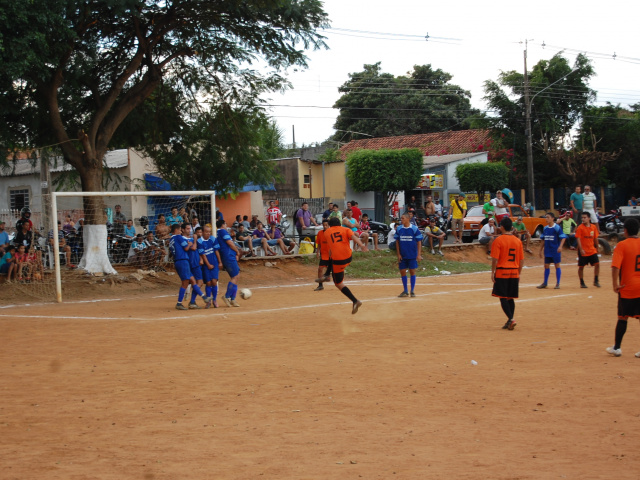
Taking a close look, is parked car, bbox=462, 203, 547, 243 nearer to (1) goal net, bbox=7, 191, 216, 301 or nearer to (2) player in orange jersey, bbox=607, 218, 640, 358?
(1) goal net, bbox=7, 191, 216, 301

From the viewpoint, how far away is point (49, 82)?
19.2 metres

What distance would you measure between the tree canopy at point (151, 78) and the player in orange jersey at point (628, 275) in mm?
13115

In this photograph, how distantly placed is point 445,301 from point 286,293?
4810 mm

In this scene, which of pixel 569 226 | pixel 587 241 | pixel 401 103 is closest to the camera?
pixel 587 241

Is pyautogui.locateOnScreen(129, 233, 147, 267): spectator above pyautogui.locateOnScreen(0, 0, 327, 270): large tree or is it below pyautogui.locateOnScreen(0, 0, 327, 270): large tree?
below

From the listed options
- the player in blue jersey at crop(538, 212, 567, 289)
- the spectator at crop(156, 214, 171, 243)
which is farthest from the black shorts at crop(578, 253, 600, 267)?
the spectator at crop(156, 214, 171, 243)

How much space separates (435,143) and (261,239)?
33.6 meters

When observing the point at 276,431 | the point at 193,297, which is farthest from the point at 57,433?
the point at 193,297

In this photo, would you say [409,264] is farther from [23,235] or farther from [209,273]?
[23,235]

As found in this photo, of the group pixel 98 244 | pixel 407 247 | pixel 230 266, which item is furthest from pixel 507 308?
pixel 98 244

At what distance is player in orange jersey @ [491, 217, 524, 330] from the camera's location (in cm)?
1137

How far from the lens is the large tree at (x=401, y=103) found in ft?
189

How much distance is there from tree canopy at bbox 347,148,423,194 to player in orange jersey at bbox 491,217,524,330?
96.0ft

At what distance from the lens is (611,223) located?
34938mm
